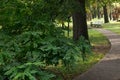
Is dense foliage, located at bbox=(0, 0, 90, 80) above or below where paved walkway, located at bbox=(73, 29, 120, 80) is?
above

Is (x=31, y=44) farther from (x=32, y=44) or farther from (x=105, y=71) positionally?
Result: (x=105, y=71)

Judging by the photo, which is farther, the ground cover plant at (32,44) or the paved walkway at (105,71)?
the paved walkway at (105,71)

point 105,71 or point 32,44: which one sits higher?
point 32,44

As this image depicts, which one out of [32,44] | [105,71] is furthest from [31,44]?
[105,71]

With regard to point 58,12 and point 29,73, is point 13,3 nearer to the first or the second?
point 58,12

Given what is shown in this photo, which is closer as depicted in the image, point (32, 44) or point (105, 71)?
point (32, 44)

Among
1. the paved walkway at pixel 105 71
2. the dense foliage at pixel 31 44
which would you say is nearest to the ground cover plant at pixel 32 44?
the dense foliage at pixel 31 44

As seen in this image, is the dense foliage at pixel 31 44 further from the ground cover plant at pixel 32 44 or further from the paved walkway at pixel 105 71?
the paved walkway at pixel 105 71

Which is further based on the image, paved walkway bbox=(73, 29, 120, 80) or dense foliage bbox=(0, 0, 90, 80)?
paved walkway bbox=(73, 29, 120, 80)

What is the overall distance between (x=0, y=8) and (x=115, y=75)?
3.88 meters

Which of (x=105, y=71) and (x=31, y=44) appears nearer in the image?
(x=31, y=44)

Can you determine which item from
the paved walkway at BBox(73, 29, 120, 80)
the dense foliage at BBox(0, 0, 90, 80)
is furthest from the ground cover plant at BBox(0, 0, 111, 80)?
the paved walkway at BBox(73, 29, 120, 80)

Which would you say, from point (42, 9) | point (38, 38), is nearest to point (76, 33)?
point (42, 9)

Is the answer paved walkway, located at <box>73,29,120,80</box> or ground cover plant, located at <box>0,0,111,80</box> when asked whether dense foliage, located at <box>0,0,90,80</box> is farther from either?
paved walkway, located at <box>73,29,120,80</box>
